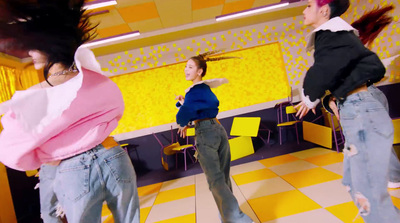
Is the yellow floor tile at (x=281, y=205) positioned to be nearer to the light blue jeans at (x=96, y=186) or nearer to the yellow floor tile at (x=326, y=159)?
the yellow floor tile at (x=326, y=159)

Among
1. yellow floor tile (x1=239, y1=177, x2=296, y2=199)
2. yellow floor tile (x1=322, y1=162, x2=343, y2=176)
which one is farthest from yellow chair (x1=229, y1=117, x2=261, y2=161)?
yellow floor tile (x1=322, y1=162, x2=343, y2=176)

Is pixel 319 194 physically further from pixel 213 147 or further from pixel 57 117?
pixel 57 117

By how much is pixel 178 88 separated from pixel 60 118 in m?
4.88

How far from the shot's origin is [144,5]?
13.3ft

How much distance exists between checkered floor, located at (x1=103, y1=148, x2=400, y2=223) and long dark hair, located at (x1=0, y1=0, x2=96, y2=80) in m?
2.01

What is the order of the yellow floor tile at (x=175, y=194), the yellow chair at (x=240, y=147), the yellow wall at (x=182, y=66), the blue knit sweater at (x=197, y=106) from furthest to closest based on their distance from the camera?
the yellow wall at (x=182, y=66) → the yellow chair at (x=240, y=147) → the yellow floor tile at (x=175, y=194) → the blue knit sweater at (x=197, y=106)

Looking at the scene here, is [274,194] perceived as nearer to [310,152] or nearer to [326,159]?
[326,159]

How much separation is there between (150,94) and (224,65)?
6.13 feet

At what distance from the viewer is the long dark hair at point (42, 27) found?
2.59 ft

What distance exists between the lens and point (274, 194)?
8.68 feet

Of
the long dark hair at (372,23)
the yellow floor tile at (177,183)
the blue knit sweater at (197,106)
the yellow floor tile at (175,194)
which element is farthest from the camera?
the yellow floor tile at (177,183)

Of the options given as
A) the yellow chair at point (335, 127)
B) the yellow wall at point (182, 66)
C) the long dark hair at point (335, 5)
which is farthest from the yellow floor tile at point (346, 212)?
the yellow wall at point (182, 66)

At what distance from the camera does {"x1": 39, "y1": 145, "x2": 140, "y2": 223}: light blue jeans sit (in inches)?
32.5

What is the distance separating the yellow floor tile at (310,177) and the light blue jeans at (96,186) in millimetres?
2356
